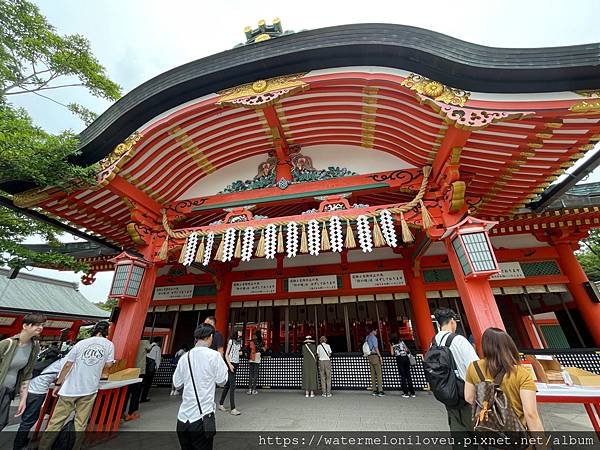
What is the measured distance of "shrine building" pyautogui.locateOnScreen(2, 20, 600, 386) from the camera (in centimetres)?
342

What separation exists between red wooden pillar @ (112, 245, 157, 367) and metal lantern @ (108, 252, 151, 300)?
0.14 m

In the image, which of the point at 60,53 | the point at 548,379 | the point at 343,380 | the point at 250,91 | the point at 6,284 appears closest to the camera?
the point at 548,379

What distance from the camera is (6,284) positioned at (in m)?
12.9

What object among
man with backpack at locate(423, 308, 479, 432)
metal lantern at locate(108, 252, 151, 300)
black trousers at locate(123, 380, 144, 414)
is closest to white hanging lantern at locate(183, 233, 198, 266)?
metal lantern at locate(108, 252, 151, 300)

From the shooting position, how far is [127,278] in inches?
187

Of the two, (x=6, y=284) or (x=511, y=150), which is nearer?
(x=511, y=150)

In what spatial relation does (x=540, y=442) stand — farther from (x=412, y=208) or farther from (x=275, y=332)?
(x=275, y=332)

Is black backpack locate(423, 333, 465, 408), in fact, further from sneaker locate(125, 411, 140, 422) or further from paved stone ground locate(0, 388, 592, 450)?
sneaker locate(125, 411, 140, 422)

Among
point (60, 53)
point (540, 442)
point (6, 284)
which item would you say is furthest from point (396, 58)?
point (6, 284)

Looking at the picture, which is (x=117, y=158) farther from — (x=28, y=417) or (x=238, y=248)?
(x=28, y=417)

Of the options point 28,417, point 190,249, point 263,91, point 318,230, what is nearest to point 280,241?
point 318,230

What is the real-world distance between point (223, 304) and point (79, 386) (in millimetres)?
4944

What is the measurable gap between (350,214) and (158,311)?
7642mm

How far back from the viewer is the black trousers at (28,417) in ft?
10.6
